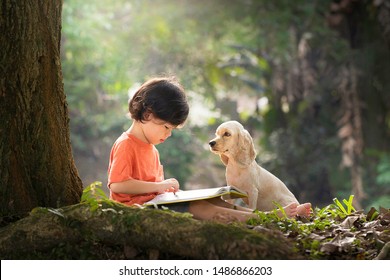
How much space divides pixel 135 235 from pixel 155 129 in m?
1.50

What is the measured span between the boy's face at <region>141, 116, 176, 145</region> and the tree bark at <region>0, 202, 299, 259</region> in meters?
1.24

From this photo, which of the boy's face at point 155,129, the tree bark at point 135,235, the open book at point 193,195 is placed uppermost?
the boy's face at point 155,129

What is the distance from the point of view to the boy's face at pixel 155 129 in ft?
17.9

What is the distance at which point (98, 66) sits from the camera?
77.6 ft

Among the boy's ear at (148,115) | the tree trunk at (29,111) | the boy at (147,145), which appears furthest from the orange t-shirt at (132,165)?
the tree trunk at (29,111)

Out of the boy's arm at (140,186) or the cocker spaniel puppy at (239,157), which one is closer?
the boy's arm at (140,186)

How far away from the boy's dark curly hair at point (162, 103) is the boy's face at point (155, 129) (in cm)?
3

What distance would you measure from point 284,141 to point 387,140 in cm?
392

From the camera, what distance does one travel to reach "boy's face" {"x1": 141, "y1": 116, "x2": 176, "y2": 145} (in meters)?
5.45

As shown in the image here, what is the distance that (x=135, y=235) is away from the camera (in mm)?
4109

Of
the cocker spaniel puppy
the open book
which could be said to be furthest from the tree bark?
the cocker spaniel puppy

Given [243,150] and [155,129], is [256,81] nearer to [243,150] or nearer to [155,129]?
[243,150]

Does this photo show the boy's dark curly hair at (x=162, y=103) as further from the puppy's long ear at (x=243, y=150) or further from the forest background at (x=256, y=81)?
the forest background at (x=256, y=81)
